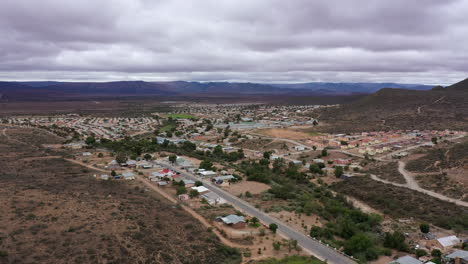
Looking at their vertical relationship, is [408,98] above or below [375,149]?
above

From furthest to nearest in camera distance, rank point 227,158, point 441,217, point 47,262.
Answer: point 227,158, point 441,217, point 47,262

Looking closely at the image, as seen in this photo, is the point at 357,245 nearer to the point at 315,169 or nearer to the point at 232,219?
the point at 232,219

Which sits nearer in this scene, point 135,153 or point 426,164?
point 426,164

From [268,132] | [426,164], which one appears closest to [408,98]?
[268,132]

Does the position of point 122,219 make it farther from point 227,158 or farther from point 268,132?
point 268,132

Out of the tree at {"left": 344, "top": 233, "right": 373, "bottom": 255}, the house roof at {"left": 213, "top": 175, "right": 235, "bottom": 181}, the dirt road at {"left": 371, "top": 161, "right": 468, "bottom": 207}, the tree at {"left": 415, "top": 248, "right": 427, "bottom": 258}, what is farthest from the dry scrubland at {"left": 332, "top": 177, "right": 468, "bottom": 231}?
the house roof at {"left": 213, "top": 175, "right": 235, "bottom": 181}

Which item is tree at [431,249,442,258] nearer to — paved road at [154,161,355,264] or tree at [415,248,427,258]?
tree at [415,248,427,258]
